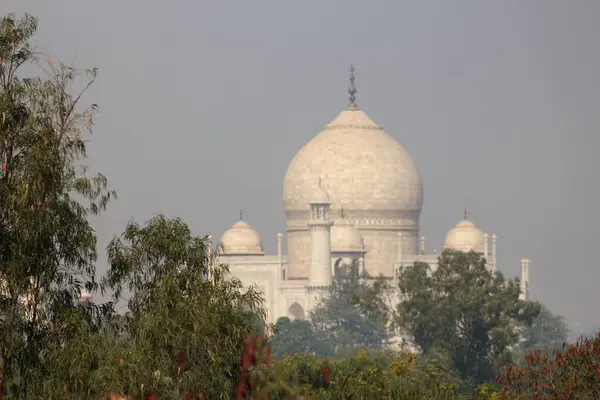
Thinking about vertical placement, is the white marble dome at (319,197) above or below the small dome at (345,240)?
above

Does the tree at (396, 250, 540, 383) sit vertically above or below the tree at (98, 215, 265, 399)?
above

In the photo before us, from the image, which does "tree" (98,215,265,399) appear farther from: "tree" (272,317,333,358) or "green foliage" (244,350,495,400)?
"tree" (272,317,333,358)

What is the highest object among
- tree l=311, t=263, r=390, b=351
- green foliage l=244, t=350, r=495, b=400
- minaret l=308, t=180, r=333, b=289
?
minaret l=308, t=180, r=333, b=289

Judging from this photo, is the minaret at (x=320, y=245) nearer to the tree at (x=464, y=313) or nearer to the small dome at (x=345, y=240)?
the small dome at (x=345, y=240)

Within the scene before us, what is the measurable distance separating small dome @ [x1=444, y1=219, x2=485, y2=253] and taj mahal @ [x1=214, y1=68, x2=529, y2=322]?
2.0 inches

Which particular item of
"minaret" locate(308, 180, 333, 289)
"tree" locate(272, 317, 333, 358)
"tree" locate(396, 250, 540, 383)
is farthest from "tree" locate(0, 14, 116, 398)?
"minaret" locate(308, 180, 333, 289)

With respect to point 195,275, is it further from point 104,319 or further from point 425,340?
point 425,340

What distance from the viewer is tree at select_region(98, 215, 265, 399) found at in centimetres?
2769

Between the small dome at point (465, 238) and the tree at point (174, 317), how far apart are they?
75143mm

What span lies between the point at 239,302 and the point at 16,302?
3.15 metres

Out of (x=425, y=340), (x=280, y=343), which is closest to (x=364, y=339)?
(x=280, y=343)

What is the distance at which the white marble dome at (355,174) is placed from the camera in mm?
110312

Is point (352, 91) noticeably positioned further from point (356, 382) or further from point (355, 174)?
point (356, 382)

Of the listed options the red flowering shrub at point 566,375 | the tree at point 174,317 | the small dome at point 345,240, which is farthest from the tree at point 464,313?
the small dome at point 345,240
